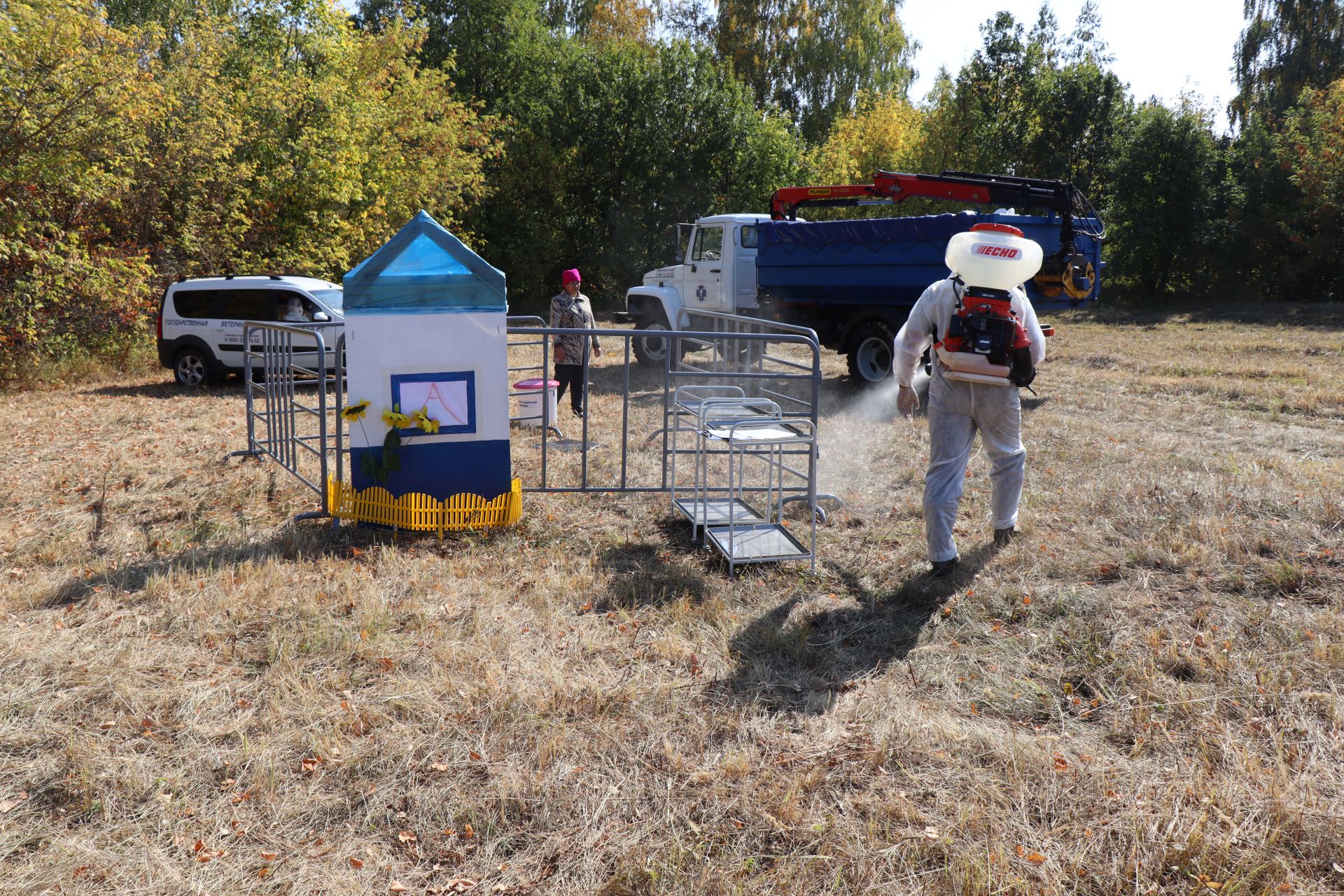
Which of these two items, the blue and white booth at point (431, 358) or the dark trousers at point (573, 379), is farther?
the dark trousers at point (573, 379)

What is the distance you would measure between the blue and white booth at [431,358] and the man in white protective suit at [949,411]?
2305 mm

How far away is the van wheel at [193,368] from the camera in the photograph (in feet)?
41.5

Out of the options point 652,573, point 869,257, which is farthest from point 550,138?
point 652,573

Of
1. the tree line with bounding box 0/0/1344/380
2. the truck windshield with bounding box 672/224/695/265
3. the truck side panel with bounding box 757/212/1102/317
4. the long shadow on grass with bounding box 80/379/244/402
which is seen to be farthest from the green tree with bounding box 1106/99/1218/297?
the long shadow on grass with bounding box 80/379/244/402

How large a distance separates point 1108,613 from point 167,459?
687cm

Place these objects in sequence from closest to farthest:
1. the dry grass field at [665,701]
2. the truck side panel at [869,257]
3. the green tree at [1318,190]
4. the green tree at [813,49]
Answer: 1. the dry grass field at [665,701]
2. the truck side panel at [869,257]
3. the green tree at [1318,190]
4. the green tree at [813,49]

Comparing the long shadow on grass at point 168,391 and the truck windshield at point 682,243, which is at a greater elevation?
the truck windshield at point 682,243

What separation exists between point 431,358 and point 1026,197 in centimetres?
857

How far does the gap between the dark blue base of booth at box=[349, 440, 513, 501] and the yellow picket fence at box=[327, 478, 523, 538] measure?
0.13 feet

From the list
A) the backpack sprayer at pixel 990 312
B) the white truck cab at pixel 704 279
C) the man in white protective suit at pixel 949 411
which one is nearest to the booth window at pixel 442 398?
the man in white protective suit at pixel 949 411

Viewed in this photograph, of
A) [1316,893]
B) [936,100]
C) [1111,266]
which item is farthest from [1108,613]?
[936,100]

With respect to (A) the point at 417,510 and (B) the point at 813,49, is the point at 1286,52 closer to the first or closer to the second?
(B) the point at 813,49

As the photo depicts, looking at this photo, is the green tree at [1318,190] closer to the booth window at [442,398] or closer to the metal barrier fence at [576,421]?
the metal barrier fence at [576,421]

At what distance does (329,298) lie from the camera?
12727 millimetres
